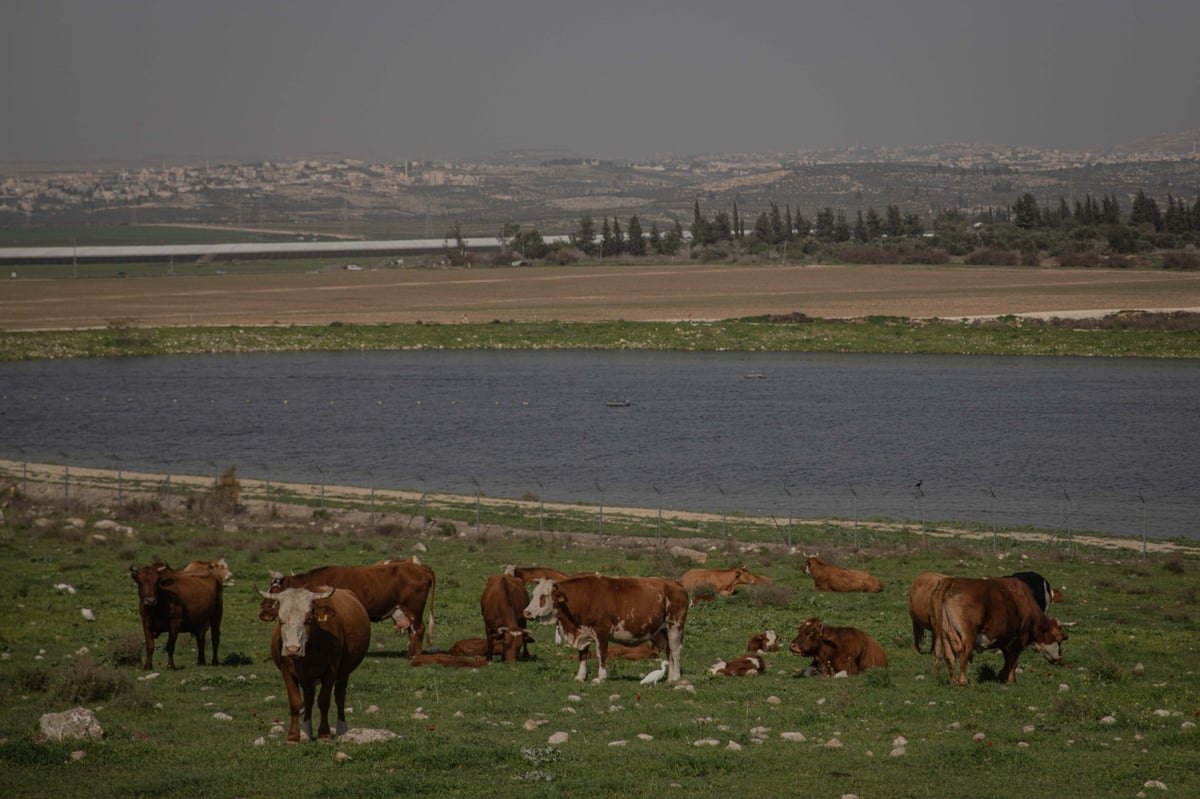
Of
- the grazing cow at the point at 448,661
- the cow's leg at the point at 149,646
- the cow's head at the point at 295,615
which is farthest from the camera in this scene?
the grazing cow at the point at 448,661

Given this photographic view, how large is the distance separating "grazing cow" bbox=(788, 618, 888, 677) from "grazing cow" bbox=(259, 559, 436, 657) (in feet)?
16.4

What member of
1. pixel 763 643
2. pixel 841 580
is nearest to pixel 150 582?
pixel 763 643

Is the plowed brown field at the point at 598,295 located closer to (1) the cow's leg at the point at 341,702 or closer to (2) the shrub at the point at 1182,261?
(2) the shrub at the point at 1182,261

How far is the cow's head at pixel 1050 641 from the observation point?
17.7m

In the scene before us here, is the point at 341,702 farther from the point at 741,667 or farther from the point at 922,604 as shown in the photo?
the point at 922,604

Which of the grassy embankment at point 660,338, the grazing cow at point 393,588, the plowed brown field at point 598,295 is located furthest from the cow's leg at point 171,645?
Answer: the plowed brown field at point 598,295

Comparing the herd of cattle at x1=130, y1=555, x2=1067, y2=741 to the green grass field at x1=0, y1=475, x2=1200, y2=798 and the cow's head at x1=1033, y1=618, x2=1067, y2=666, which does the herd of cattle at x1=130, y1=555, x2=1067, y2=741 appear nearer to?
the cow's head at x1=1033, y1=618, x2=1067, y2=666

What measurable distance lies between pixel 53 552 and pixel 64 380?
5697 centimetres

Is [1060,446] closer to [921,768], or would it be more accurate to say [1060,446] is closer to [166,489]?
[166,489]

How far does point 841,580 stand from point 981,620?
32.0 ft

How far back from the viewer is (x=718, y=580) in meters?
25.9

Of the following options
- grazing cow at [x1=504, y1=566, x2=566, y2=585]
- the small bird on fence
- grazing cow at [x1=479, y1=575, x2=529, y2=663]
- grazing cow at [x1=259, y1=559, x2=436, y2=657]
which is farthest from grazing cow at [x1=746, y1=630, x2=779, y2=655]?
grazing cow at [x1=259, y1=559, x2=436, y2=657]

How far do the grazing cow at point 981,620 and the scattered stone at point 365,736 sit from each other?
689 centimetres

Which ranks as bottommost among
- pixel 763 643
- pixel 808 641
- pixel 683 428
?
pixel 683 428
